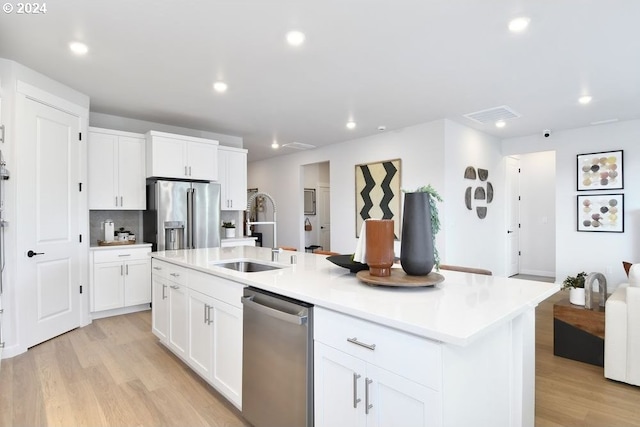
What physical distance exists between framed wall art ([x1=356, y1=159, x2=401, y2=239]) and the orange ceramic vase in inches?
146

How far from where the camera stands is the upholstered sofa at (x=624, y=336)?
2365mm

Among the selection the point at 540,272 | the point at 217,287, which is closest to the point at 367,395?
the point at 217,287

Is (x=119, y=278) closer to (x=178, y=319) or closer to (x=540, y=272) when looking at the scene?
(x=178, y=319)

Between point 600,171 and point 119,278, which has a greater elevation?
point 600,171

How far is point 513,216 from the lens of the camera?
695cm

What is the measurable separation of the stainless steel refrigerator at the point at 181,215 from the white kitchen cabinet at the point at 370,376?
350 cm

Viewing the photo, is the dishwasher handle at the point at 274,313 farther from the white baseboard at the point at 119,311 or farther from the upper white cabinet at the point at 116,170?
the upper white cabinet at the point at 116,170

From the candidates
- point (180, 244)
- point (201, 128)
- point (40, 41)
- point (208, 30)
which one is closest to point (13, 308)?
point (180, 244)

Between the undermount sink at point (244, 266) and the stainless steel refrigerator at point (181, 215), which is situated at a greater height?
the stainless steel refrigerator at point (181, 215)

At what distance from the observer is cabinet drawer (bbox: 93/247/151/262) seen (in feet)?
13.1

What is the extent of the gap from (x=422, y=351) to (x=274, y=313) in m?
0.78

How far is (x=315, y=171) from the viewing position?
Answer: 8.85 m

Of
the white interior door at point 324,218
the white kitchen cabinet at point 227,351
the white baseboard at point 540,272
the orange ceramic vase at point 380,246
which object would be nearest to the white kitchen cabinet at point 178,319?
the white kitchen cabinet at point 227,351

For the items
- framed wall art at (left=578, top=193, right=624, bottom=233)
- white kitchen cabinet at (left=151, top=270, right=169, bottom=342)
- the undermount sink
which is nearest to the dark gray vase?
the undermount sink
